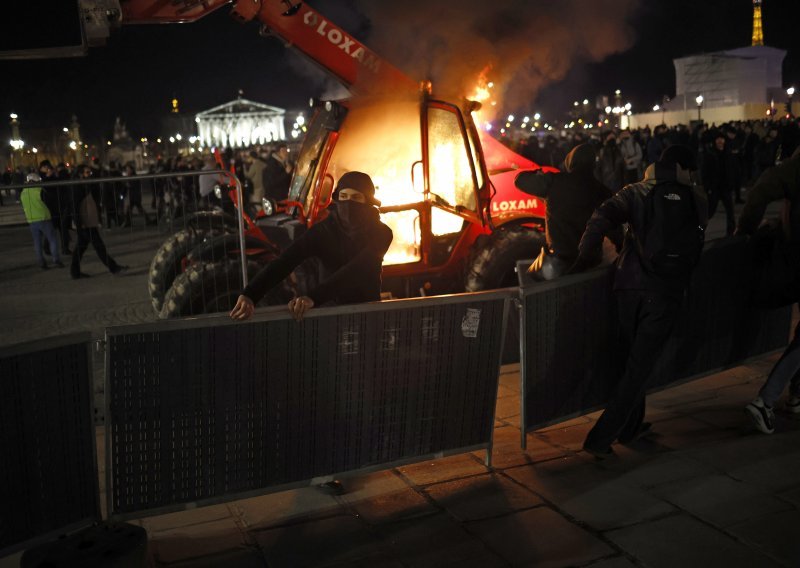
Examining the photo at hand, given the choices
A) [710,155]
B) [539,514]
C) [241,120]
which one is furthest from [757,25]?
[539,514]

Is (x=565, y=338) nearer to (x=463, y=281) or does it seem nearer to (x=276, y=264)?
(x=276, y=264)

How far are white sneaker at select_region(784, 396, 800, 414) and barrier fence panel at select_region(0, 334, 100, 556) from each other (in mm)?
4594

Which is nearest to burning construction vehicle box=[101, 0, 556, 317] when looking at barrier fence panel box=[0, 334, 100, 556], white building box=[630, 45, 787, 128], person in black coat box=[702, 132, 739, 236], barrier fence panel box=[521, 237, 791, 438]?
barrier fence panel box=[521, 237, 791, 438]

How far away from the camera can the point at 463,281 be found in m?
8.37

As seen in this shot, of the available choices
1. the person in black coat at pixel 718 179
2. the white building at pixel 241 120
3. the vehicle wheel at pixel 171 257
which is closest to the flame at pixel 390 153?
the vehicle wheel at pixel 171 257

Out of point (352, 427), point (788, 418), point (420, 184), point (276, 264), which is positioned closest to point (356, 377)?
point (352, 427)

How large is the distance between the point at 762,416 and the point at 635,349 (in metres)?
1.12

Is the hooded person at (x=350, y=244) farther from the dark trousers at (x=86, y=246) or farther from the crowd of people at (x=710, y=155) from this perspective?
the dark trousers at (x=86, y=246)

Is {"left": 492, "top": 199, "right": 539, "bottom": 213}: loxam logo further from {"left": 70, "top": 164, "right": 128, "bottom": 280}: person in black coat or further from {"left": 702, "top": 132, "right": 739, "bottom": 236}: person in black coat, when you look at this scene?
{"left": 702, "top": 132, "right": 739, "bottom": 236}: person in black coat

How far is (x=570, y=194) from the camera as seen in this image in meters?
6.57

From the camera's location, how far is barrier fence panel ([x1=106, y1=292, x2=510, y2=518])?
13.1 feet

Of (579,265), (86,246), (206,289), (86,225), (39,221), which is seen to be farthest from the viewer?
(39,221)

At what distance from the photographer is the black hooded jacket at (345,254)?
4781mm

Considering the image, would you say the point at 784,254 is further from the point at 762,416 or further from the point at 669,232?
the point at 669,232
